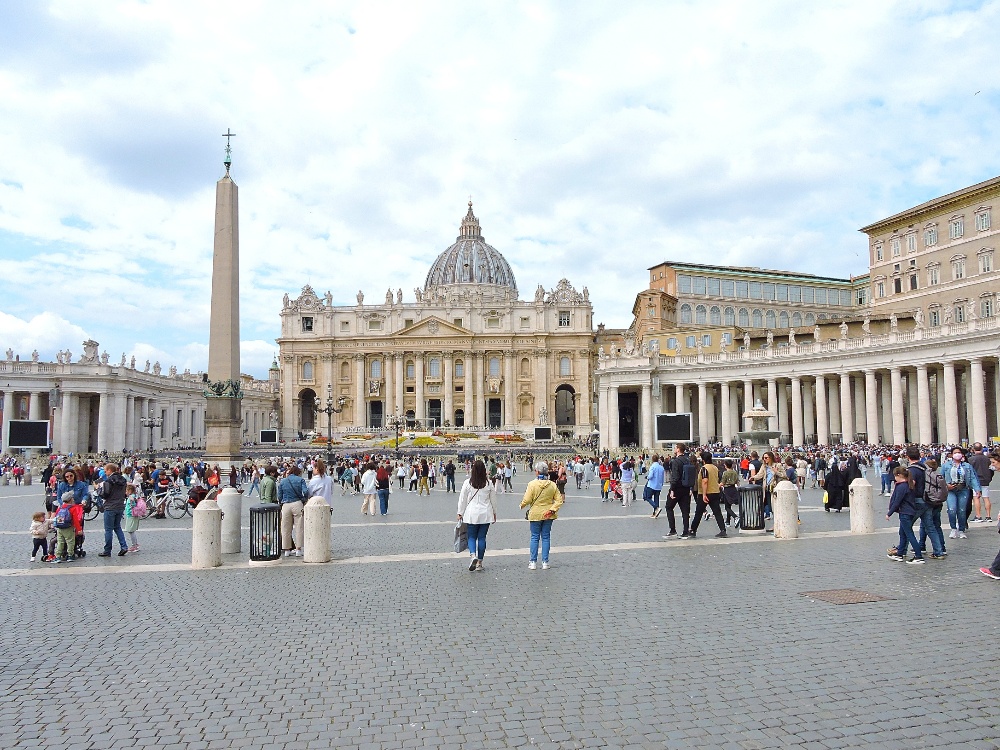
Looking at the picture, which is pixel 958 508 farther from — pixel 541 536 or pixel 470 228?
pixel 470 228

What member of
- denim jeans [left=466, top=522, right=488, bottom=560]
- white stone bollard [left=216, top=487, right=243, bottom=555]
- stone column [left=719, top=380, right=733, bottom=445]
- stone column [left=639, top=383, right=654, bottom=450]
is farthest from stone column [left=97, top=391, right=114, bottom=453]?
denim jeans [left=466, top=522, right=488, bottom=560]

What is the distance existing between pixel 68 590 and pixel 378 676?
530 cm

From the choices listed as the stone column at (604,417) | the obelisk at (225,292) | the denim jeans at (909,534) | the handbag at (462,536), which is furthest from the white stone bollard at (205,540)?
the stone column at (604,417)

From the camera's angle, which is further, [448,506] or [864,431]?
[864,431]

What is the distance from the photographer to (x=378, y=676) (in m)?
5.52

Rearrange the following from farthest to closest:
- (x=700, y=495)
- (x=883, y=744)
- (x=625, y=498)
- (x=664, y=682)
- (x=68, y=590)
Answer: (x=625, y=498) → (x=700, y=495) → (x=68, y=590) → (x=664, y=682) → (x=883, y=744)

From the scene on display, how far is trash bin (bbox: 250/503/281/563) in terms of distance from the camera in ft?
35.0

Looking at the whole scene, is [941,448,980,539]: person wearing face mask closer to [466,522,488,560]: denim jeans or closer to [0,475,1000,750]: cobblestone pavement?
[0,475,1000,750]: cobblestone pavement

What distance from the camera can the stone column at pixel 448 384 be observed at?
87938mm

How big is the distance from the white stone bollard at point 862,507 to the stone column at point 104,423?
5978 centimetres

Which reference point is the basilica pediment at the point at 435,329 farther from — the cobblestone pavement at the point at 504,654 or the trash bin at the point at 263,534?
the cobblestone pavement at the point at 504,654

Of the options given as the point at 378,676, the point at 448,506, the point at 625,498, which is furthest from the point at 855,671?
the point at 448,506

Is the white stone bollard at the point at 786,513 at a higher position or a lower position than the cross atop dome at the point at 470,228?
lower

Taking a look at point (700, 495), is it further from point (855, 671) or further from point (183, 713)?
point (183, 713)
